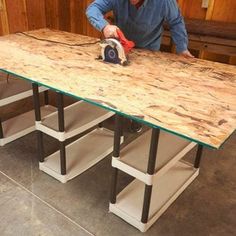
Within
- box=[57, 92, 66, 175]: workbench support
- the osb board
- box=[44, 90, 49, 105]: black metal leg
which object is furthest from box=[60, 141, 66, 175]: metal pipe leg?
box=[44, 90, 49, 105]: black metal leg

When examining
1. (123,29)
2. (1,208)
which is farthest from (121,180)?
(123,29)

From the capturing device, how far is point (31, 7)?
3.96m

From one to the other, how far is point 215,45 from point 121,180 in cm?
179

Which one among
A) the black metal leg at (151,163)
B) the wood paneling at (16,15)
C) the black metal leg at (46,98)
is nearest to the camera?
the black metal leg at (151,163)

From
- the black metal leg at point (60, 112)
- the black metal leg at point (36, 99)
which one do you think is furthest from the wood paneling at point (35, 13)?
the black metal leg at point (60, 112)

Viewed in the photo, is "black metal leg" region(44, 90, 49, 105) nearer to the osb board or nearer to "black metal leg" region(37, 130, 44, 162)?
the osb board

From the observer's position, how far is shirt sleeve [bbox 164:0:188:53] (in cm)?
216

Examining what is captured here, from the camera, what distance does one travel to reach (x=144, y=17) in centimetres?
222

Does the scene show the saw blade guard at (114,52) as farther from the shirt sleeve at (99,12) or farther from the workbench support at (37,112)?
the workbench support at (37,112)

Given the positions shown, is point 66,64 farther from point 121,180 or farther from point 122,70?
point 121,180

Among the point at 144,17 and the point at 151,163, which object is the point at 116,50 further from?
the point at 151,163

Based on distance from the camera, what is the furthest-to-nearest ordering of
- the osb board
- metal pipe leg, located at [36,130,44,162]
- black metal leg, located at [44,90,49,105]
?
black metal leg, located at [44,90,49,105] → metal pipe leg, located at [36,130,44,162] → the osb board

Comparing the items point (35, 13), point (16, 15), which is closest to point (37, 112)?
point (16, 15)

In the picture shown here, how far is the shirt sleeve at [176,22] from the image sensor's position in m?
2.16
